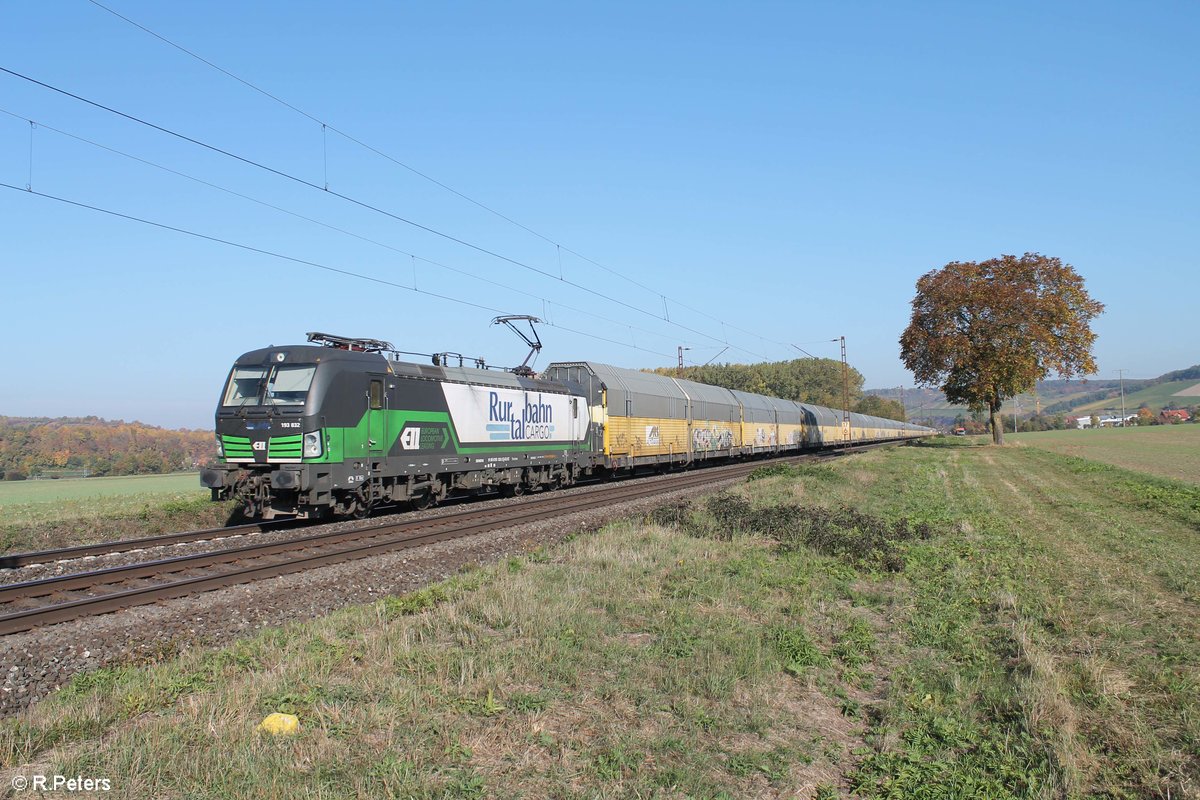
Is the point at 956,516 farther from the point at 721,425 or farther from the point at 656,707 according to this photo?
the point at 721,425

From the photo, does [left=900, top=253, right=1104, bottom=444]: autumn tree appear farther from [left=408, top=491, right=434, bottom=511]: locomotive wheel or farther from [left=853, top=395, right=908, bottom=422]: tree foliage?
[left=853, top=395, right=908, bottom=422]: tree foliage

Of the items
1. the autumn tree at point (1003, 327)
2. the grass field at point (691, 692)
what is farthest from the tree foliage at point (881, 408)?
the grass field at point (691, 692)

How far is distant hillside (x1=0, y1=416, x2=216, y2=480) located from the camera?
41.7 m

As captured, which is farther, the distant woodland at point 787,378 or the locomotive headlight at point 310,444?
the distant woodland at point 787,378

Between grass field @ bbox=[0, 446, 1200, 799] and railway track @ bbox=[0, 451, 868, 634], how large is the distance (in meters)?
3.21

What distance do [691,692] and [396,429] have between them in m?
13.8

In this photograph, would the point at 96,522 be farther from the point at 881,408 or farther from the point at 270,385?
the point at 881,408

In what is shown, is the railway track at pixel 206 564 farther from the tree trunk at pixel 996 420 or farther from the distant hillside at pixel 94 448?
the tree trunk at pixel 996 420

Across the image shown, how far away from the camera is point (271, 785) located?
14.6 feet

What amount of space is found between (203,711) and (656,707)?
362 centimetres

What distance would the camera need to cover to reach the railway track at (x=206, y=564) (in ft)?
32.1

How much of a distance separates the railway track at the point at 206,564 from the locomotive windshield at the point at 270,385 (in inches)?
122

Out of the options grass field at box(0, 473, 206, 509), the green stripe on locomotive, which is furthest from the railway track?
grass field at box(0, 473, 206, 509)

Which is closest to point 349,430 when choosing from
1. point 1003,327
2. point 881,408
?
point 1003,327
